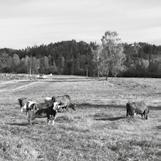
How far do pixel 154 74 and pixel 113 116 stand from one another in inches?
4917

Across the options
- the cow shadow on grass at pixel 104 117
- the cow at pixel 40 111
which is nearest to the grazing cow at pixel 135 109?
the cow shadow on grass at pixel 104 117

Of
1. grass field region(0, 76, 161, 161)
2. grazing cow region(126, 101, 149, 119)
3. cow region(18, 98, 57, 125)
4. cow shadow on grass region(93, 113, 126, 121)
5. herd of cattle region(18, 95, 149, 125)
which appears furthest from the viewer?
grazing cow region(126, 101, 149, 119)

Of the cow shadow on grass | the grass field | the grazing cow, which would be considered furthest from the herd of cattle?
the cow shadow on grass

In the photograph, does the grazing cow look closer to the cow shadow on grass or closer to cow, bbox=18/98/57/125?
the cow shadow on grass

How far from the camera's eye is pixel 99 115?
92.5 ft

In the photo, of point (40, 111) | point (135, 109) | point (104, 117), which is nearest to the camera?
point (40, 111)

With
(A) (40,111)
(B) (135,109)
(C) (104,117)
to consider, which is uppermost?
(A) (40,111)

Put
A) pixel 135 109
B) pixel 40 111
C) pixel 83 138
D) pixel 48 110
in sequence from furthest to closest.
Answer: pixel 135 109 < pixel 48 110 < pixel 40 111 < pixel 83 138

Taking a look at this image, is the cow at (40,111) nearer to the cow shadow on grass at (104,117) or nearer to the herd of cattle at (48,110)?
the herd of cattle at (48,110)

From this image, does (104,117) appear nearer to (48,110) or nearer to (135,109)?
(135,109)

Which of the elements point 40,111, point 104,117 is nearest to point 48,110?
point 40,111

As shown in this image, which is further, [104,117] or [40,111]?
[104,117]

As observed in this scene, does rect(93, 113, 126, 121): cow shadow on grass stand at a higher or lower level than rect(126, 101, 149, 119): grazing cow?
lower

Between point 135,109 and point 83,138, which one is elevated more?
point 135,109
